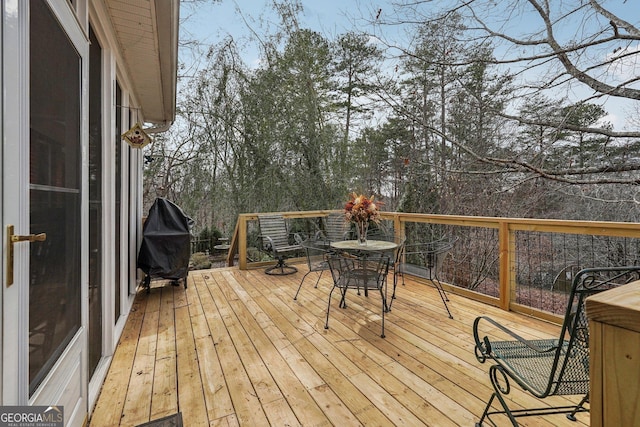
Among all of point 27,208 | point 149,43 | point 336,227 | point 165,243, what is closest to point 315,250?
point 336,227

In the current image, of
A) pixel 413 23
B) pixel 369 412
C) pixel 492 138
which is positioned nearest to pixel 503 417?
pixel 369 412

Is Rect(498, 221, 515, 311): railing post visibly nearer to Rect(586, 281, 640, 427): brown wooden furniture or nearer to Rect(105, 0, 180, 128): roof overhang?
Rect(586, 281, 640, 427): brown wooden furniture

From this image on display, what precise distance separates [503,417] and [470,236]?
15.3 feet

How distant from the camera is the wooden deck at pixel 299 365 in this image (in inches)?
69.4

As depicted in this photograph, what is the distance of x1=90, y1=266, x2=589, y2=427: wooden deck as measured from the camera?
1764 millimetres

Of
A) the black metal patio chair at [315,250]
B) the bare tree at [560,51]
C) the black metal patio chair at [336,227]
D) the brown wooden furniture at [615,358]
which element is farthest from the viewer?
the black metal patio chair at [336,227]

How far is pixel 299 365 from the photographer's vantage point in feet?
7.45

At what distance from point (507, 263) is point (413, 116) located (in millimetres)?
2793

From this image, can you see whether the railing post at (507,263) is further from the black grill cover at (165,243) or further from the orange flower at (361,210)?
the black grill cover at (165,243)

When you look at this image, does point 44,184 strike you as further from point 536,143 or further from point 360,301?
point 536,143

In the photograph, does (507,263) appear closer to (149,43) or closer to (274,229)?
Result: (274,229)

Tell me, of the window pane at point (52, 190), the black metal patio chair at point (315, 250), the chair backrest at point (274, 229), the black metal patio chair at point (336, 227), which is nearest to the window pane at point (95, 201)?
the window pane at point (52, 190)

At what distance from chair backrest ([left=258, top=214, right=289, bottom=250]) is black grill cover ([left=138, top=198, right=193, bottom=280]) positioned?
4.39ft

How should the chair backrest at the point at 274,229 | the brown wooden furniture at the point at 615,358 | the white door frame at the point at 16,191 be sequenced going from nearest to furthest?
the brown wooden furniture at the point at 615,358
the white door frame at the point at 16,191
the chair backrest at the point at 274,229
